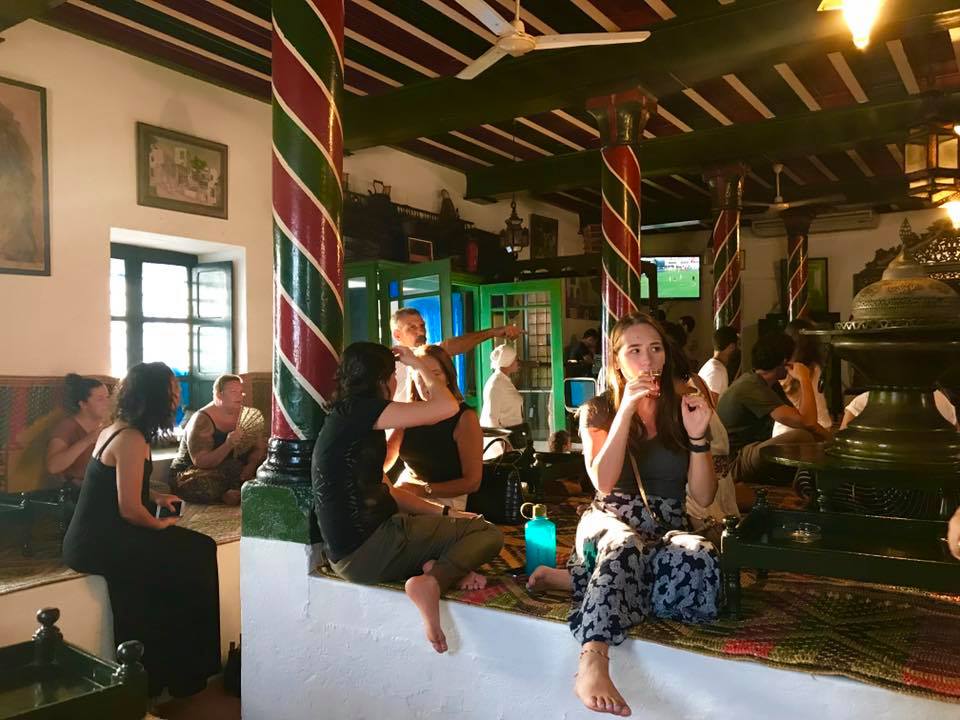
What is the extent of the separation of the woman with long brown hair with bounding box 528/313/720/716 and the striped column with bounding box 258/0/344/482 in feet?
3.58

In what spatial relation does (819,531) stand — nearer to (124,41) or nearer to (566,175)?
(124,41)

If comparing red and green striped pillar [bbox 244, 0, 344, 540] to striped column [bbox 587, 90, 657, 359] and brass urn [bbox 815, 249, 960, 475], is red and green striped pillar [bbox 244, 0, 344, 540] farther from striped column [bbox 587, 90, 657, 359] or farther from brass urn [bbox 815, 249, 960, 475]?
striped column [bbox 587, 90, 657, 359]

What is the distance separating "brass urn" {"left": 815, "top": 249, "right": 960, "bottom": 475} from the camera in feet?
8.08

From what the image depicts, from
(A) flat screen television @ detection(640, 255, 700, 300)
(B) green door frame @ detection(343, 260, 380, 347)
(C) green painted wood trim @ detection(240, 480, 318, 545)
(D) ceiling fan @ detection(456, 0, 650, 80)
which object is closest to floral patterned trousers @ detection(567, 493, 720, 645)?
(C) green painted wood trim @ detection(240, 480, 318, 545)

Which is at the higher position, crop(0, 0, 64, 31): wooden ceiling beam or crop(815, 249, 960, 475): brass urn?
crop(0, 0, 64, 31): wooden ceiling beam

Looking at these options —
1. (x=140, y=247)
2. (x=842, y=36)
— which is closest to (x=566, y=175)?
(x=842, y=36)

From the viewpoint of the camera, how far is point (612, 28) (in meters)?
5.33

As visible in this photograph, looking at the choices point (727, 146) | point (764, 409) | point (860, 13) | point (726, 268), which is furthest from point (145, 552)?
point (726, 268)

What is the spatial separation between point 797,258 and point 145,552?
29.9ft

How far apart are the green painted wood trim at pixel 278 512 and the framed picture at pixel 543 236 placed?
7.59 meters

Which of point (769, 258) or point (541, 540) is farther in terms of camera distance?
point (769, 258)

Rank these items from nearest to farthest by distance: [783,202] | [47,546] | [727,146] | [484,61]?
[484,61]
[47,546]
[727,146]
[783,202]

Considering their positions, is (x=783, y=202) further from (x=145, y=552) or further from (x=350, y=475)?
(x=145, y=552)

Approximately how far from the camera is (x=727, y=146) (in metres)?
7.54
